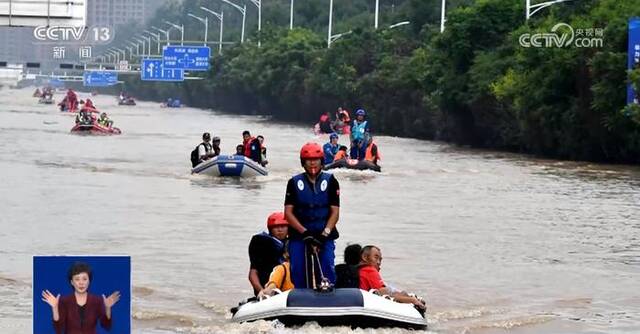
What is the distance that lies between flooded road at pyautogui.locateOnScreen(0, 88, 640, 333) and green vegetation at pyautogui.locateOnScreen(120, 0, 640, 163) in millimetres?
2538

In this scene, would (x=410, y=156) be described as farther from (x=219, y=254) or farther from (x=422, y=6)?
(x=422, y=6)

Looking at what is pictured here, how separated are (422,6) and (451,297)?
67.6 meters

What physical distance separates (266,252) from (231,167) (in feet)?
64.4

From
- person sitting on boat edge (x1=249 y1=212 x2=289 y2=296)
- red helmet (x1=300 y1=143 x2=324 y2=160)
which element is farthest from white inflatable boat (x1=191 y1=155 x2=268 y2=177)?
red helmet (x1=300 y1=143 x2=324 y2=160)

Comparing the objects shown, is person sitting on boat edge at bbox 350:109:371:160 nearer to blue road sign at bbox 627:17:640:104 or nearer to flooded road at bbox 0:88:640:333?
flooded road at bbox 0:88:640:333

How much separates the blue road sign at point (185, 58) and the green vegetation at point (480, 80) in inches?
166

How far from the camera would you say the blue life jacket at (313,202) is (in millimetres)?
13805

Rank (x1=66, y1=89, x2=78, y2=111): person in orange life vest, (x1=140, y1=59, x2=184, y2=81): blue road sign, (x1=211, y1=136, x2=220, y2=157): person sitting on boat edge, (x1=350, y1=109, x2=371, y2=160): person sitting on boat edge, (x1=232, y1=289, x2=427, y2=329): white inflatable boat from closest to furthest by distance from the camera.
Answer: (x1=232, y1=289, x2=427, y2=329): white inflatable boat < (x1=211, y1=136, x2=220, y2=157): person sitting on boat edge < (x1=350, y1=109, x2=371, y2=160): person sitting on boat edge < (x1=66, y1=89, x2=78, y2=111): person in orange life vest < (x1=140, y1=59, x2=184, y2=81): blue road sign

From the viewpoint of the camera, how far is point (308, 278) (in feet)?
45.9

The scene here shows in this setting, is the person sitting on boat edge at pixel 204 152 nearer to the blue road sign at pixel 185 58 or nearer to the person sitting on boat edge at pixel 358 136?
the person sitting on boat edge at pixel 358 136

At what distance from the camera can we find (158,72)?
105m

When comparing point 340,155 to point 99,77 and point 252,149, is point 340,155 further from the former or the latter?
point 99,77

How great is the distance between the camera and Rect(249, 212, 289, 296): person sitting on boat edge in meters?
14.6

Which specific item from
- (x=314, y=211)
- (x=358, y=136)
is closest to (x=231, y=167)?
(x=358, y=136)
